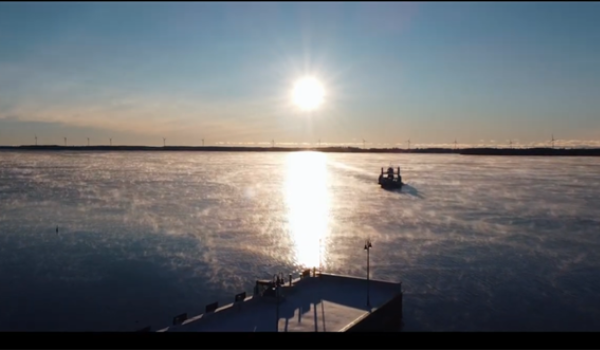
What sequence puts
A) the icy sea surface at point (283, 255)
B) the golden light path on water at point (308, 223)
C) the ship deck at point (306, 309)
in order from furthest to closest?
the golden light path on water at point (308, 223), the icy sea surface at point (283, 255), the ship deck at point (306, 309)

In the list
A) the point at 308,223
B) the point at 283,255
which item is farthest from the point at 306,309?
the point at 308,223

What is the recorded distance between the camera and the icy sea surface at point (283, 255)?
641 inches

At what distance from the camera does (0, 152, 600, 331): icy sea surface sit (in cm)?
1628

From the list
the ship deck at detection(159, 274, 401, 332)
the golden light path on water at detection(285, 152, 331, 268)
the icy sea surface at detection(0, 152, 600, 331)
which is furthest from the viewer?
the golden light path on water at detection(285, 152, 331, 268)

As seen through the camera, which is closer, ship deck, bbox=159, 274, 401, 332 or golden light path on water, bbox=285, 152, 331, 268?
ship deck, bbox=159, 274, 401, 332

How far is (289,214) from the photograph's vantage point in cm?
3972

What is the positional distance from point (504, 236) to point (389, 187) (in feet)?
118

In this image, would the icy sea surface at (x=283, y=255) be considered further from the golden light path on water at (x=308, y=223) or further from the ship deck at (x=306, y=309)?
the ship deck at (x=306, y=309)

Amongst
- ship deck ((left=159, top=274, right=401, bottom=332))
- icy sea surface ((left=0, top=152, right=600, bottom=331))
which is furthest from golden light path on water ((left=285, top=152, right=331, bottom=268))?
ship deck ((left=159, top=274, right=401, bottom=332))

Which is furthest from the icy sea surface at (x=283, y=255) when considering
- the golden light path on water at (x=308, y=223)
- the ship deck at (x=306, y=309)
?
the ship deck at (x=306, y=309)

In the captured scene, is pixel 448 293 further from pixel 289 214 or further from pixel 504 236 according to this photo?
pixel 289 214

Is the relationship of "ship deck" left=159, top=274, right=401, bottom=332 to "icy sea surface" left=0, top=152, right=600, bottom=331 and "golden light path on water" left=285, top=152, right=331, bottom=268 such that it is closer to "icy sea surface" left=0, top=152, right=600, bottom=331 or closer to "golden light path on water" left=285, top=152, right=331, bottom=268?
"icy sea surface" left=0, top=152, right=600, bottom=331
